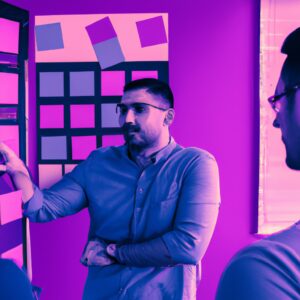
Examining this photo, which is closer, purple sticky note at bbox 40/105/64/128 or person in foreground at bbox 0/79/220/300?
person in foreground at bbox 0/79/220/300

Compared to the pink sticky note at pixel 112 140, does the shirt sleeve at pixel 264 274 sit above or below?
below

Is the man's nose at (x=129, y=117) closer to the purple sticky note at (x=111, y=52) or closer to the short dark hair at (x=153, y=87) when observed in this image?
the short dark hair at (x=153, y=87)

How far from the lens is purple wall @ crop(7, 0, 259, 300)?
217 centimetres

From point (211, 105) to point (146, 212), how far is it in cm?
86

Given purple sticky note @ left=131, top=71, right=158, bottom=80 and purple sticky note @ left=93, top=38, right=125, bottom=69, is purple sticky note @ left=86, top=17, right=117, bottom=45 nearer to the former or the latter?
purple sticky note @ left=93, top=38, right=125, bottom=69

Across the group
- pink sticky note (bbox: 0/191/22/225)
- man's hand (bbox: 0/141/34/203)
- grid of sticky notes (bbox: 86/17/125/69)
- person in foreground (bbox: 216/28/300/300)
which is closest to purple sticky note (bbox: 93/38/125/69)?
grid of sticky notes (bbox: 86/17/125/69)

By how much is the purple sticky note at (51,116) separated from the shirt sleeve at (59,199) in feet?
1.41

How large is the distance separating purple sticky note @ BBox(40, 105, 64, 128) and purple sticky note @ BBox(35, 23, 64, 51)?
1.19ft

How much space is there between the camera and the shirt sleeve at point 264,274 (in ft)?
1.57

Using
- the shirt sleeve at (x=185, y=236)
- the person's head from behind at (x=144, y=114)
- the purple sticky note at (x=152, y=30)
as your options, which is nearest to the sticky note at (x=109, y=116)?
the person's head from behind at (x=144, y=114)

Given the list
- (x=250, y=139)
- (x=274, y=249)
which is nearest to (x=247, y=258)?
(x=274, y=249)

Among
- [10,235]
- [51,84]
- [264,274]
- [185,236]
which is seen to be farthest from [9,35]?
[264,274]

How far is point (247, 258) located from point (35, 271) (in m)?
1.99

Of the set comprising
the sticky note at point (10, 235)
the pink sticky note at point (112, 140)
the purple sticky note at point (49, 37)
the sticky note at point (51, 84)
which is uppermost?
the purple sticky note at point (49, 37)
